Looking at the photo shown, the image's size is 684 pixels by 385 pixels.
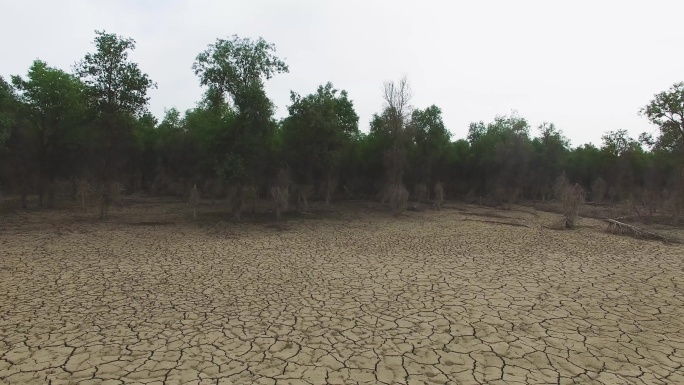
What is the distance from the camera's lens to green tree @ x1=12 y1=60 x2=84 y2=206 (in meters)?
21.9

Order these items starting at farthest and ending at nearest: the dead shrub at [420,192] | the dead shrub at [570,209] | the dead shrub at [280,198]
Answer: the dead shrub at [420,192], the dead shrub at [280,198], the dead shrub at [570,209]

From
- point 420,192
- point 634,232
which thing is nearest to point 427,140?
point 420,192

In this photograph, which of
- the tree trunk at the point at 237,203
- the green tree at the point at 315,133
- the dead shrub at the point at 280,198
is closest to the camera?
the dead shrub at the point at 280,198

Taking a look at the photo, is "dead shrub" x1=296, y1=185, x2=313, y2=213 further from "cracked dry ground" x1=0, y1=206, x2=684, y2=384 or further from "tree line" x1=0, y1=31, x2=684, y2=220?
"cracked dry ground" x1=0, y1=206, x2=684, y2=384

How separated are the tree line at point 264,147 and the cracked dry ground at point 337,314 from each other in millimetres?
9311

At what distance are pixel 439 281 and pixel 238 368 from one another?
590 cm

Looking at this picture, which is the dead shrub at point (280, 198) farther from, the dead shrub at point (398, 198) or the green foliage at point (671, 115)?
the green foliage at point (671, 115)

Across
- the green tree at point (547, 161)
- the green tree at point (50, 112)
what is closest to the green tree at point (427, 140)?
the green tree at point (547, 161)

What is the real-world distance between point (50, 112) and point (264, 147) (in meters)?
Result: 13.1

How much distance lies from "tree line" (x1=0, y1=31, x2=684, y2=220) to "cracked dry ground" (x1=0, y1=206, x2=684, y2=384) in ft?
30.5

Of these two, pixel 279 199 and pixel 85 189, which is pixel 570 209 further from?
Result: pixel 85 189

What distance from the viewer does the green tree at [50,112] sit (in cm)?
2188

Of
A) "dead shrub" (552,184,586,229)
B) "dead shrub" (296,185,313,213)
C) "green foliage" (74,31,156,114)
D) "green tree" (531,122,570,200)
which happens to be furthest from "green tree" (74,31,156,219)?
"green tree" (531,122,570,200)

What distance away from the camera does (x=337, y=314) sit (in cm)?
746
